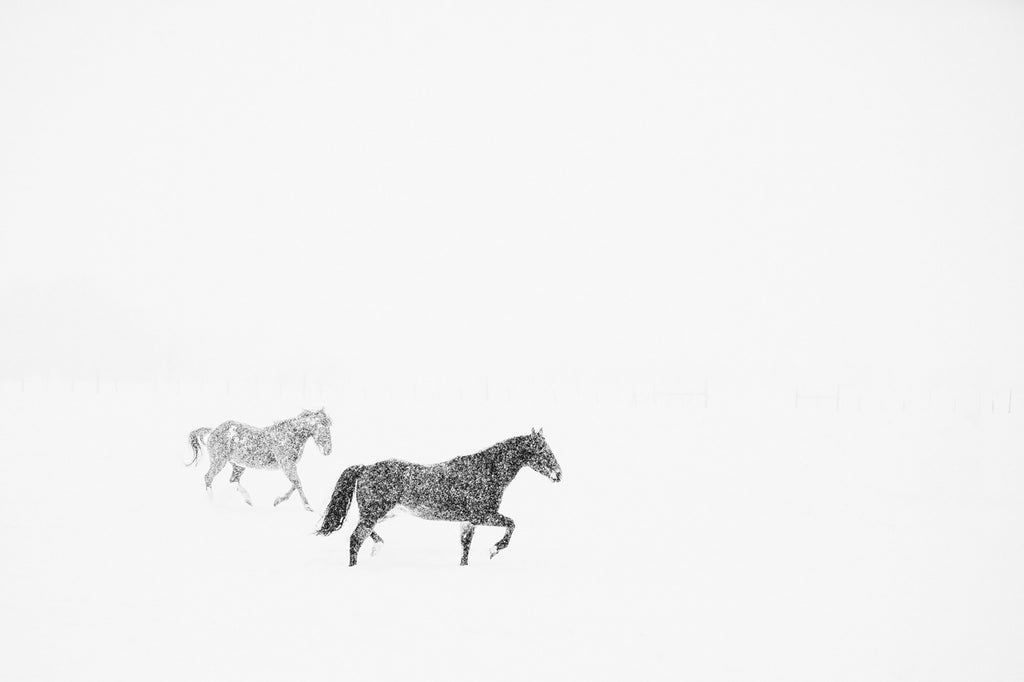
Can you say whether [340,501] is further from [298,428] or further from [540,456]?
[298,428]

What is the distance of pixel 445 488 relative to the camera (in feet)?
32.1

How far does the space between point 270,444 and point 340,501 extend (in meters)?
5.01

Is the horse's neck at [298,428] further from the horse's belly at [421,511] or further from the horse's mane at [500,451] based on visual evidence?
the horse's mane at [500,451]

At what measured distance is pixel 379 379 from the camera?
53.8 m

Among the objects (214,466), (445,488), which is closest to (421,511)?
(445,488)

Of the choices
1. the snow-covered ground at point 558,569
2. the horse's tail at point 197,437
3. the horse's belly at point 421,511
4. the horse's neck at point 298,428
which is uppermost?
the horse's neck at point 298,428

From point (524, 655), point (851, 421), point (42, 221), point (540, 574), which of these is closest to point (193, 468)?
point (540, 574)

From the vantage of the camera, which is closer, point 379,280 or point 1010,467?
point 1010,467

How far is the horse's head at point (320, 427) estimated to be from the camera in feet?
45.6

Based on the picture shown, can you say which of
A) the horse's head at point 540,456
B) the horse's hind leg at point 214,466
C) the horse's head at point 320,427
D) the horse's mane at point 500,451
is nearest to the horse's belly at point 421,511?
the horse's mane at point 500,451

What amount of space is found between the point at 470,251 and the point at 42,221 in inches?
3800

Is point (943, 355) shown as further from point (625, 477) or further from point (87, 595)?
point (87, 595)

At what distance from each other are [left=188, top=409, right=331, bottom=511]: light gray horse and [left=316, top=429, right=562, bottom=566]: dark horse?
4.09m

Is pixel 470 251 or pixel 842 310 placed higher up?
pixel 470 251
